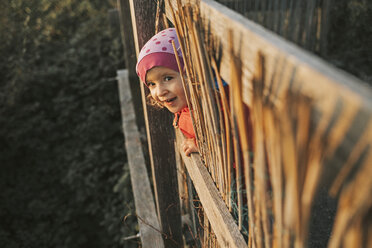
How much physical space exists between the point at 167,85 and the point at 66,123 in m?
5.34

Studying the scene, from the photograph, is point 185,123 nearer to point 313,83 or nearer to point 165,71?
point 165,71

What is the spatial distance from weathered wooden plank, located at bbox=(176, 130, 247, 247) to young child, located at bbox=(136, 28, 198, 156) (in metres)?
0.14

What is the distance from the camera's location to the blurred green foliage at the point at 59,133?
4.94 meters

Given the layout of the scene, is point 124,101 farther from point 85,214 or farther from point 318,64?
point 318,64

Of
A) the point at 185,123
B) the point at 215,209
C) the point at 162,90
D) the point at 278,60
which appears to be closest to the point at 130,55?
the point at 185,123

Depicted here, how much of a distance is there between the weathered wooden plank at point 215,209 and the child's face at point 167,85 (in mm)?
283

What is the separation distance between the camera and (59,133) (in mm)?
6195

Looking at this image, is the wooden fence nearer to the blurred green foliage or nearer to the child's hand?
the child's hand

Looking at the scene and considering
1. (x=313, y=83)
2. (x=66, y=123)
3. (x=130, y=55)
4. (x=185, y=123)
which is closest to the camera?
(x=313, y=83)

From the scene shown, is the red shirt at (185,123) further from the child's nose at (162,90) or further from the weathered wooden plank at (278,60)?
the weathered wooden plank at (278,60)

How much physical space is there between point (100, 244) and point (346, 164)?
16.2 ft

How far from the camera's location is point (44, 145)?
600cm

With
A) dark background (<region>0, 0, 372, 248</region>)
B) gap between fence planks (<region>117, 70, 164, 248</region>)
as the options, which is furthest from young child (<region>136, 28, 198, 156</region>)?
dark background (<region>0, 0, 372, 248</region>)

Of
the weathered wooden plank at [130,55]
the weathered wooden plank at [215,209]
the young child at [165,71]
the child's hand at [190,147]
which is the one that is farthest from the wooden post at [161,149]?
the weathered wooden plank at [130,55]
